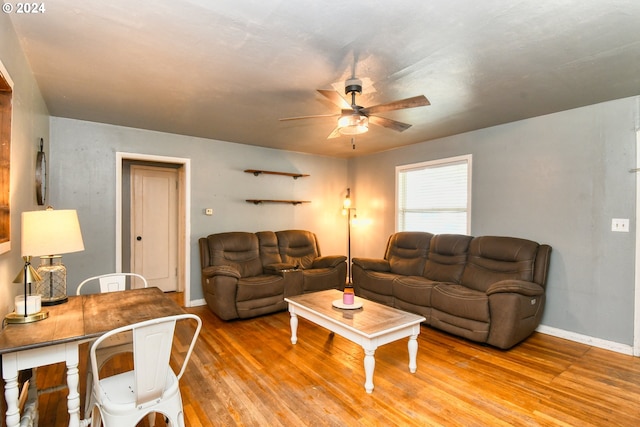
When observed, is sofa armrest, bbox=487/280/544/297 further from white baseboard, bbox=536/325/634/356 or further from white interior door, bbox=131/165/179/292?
white interior door, bbox=131/165/179/292

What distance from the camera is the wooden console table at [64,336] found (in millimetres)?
1353

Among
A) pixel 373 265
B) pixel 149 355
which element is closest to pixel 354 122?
pixel 149 355

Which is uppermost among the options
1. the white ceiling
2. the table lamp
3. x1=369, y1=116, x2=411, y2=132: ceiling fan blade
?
the white ceiling

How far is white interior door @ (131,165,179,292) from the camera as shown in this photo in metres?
5.18

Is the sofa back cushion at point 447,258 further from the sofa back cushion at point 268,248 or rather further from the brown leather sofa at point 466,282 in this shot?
the sofa back cushion at point 268,248

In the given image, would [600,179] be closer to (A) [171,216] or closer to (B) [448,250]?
(B) [448,250]

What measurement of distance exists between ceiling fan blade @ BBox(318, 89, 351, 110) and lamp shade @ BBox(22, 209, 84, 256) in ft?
Answer: 5.85

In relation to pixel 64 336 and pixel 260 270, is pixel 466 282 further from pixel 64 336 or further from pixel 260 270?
pixel 64 336

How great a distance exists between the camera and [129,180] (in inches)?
202

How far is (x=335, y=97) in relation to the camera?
91.3 inches

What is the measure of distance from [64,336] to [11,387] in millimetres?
258

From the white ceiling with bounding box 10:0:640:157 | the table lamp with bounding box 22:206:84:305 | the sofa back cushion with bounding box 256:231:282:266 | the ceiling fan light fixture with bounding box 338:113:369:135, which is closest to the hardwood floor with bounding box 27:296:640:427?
the table lamp with bounding box 22:206:84:305

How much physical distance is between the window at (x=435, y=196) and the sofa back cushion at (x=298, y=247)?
1471mm

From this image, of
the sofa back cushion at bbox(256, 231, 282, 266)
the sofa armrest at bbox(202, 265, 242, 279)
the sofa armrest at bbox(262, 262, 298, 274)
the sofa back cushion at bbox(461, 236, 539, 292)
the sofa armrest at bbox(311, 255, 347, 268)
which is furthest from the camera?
the sofa armrest at bbox(311, 255, 347, 268)
